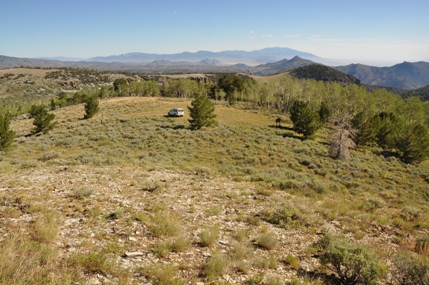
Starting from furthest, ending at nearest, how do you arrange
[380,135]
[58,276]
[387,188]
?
1. [380,135]
2. [387,188]
3. [58,276]

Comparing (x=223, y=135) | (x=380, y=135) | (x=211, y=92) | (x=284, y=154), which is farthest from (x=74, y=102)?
(x=380, y=135)

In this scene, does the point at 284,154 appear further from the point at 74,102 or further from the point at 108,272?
the point at 74,102

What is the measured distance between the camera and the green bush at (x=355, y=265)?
6270mm

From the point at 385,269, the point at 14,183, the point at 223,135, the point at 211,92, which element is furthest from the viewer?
the point at 211,92

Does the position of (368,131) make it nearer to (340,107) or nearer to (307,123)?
(307,123)

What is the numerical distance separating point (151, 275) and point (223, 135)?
3410cm

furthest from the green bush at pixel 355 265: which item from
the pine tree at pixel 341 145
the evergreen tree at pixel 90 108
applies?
the evergreen tree at pixel 90 108

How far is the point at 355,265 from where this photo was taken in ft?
21.3

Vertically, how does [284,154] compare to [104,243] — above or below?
below

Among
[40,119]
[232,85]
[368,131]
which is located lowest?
[368,131]

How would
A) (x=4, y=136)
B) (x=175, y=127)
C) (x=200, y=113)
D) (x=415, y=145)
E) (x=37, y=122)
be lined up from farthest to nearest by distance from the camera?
(x=175, y=127) < (x=200, y=113) < (x=37, y=122) < (x=415, y=145) < (x=4, y=136)

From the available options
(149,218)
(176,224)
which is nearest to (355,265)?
(176,224)

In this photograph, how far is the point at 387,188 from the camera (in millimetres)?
23391

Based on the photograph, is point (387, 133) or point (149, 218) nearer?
point (149, 218)
